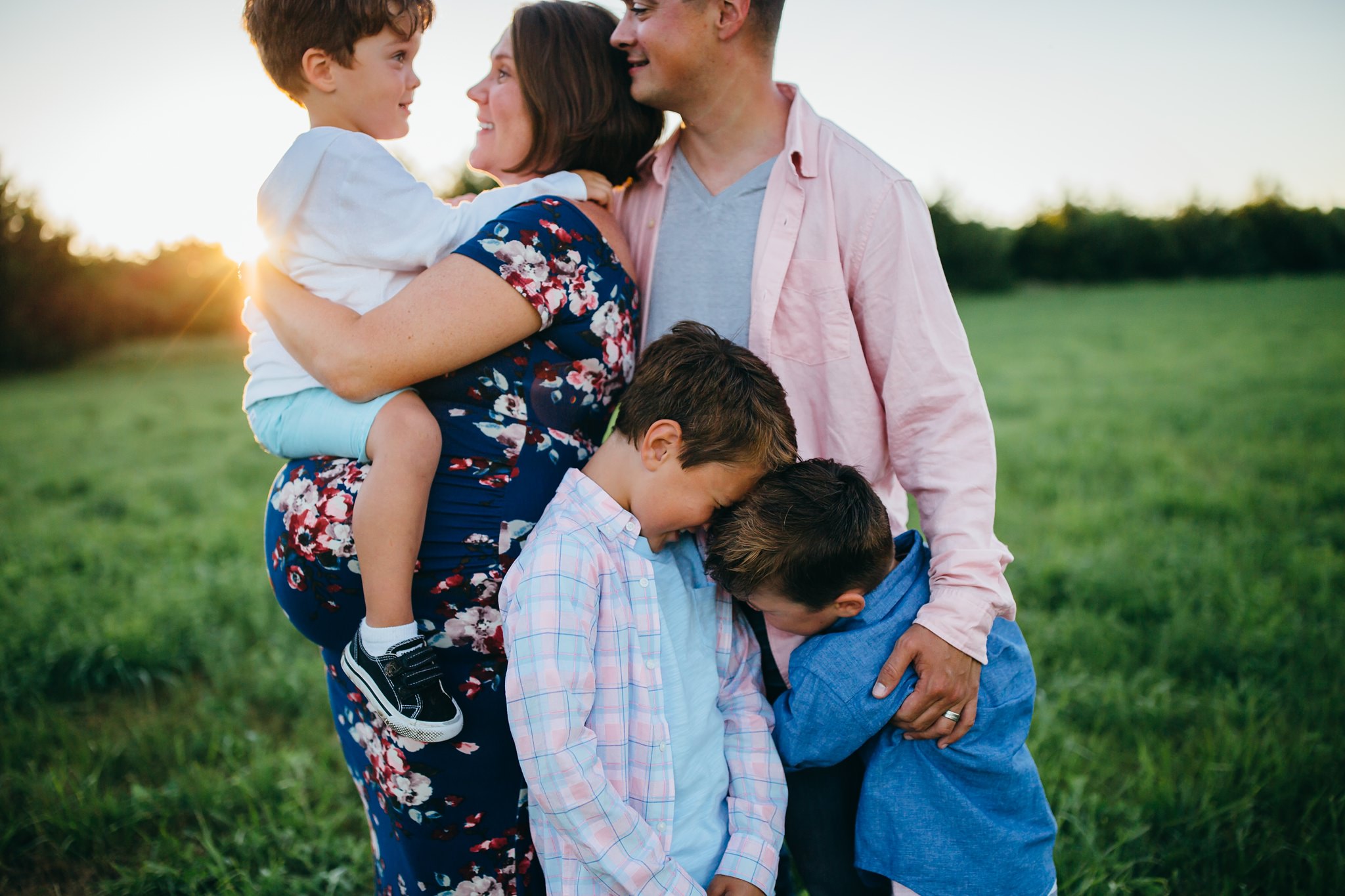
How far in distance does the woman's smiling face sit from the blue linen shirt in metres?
1.37

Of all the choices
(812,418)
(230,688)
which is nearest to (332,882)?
(230,688)

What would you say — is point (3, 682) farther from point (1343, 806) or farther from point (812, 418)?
point (1343, 806)

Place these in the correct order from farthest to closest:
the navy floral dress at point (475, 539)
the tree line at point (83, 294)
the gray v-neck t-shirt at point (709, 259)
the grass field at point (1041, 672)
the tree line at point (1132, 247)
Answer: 1. the tree line at point (1132, 247)
2. the tree line at point (83, 294)
3. the grass field at point (1041, 672)
4. the gray v-neck t-shirt at point (709, 259)
5. the navy floral dress at point (475, 539)

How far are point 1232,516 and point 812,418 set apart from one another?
16.0ft

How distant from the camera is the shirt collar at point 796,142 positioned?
207 centimetres


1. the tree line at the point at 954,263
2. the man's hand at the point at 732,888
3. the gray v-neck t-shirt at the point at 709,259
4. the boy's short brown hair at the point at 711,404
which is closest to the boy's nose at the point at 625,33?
the gray v-neck t-shirt at the point at 709,259

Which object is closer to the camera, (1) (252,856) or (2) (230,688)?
(1) (252,856)

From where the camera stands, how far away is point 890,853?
1809 millimetres

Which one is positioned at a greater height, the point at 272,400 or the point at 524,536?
the point at 272,400

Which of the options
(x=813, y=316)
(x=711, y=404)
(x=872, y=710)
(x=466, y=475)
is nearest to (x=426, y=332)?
(x=466, y=475)

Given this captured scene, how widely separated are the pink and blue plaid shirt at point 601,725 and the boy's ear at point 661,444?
4.5 inches

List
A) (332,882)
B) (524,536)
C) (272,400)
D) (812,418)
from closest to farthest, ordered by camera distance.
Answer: (524,536) → (272,400) → (812,418) → (332,882)

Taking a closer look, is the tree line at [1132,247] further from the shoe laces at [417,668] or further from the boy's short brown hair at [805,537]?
the shoe laces at [417,668]

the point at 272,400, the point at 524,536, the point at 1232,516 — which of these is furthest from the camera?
the point at 1232,516
